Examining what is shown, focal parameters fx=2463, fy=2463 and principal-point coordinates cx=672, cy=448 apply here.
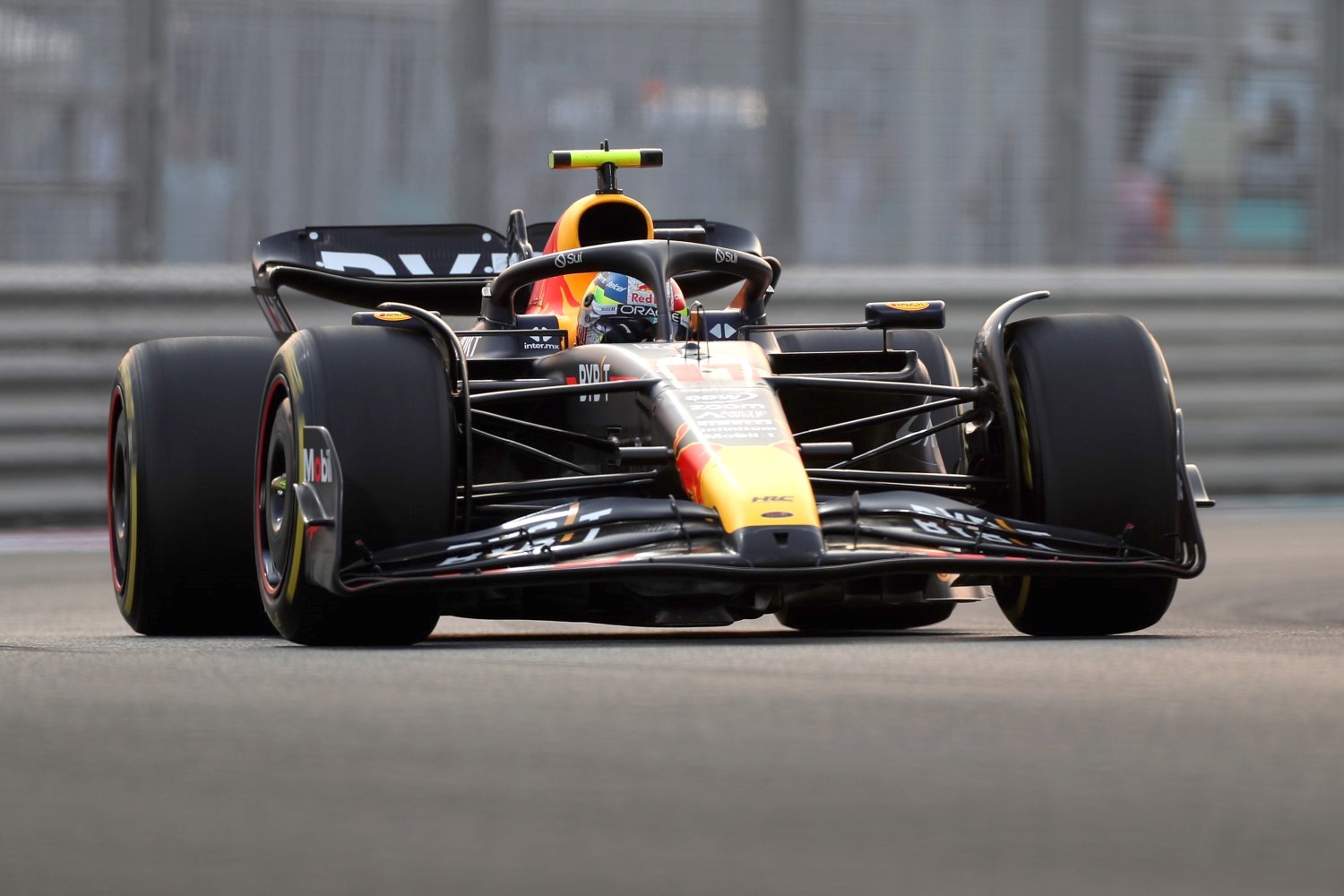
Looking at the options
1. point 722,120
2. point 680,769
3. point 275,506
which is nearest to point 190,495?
A: point 275,506

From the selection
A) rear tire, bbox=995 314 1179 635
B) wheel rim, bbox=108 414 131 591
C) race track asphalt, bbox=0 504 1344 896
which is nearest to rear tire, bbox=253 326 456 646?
race track asphalt, bbox=0 504 1344 896

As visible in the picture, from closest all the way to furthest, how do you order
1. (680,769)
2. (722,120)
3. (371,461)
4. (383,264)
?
(680,769)
(371,461)
(383,264)
(722,120)

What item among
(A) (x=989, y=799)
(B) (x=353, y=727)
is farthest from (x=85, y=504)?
(A) (x=989, y=799)

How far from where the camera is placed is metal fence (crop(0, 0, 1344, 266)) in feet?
40.5

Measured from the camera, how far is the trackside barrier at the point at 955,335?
11914 millimetres

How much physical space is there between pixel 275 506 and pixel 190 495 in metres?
0.76

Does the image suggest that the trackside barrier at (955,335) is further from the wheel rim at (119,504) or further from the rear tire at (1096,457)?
the rear tire at (1096,457)

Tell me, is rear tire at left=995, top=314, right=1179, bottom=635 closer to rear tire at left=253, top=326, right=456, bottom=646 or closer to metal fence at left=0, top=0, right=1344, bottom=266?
rear tire at left=253, top=326, right=456, bottom=646

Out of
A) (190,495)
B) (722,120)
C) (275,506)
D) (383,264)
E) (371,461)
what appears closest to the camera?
(371,461)

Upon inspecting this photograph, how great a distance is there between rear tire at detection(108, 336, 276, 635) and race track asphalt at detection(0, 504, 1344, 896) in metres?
1.38

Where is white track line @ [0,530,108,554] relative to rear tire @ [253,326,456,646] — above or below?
below

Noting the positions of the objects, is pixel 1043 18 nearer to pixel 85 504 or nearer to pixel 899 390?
pixel 85 504

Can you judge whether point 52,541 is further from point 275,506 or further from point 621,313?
point 275,506

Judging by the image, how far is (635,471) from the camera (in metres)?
6.89
